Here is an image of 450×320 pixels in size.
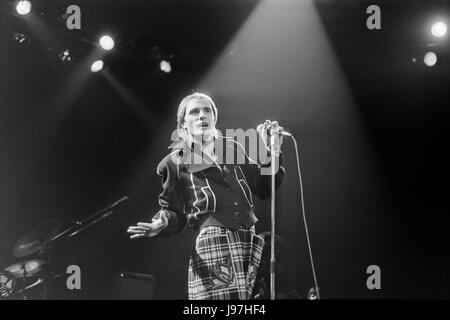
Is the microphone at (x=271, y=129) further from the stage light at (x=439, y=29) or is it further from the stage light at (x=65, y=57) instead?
the stage light at (x=65, y=57)

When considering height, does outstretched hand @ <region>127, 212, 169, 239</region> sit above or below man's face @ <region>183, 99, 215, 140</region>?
below

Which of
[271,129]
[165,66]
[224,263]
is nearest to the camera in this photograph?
[224,263]

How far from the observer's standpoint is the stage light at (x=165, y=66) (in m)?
3.51

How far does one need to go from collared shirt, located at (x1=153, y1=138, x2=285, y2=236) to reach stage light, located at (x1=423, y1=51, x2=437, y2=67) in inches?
40.8

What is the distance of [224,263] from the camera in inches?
125

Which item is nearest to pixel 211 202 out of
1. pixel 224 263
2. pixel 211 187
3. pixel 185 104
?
pixel 211 187

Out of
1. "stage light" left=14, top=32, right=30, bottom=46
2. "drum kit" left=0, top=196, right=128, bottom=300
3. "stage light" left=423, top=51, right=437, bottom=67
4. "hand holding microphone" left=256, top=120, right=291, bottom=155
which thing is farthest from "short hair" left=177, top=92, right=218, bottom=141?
"stage light" left=423, top=51, right=437, bottom=67

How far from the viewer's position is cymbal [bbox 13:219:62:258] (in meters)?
3.40

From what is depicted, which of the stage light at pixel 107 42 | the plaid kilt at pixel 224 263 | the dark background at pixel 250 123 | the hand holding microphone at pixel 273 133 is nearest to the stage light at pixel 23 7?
the dark background at pixel 250 123

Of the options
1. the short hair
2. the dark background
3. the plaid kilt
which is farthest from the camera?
the short hair

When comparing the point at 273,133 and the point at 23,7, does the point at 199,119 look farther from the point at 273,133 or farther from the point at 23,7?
the point at 23,7

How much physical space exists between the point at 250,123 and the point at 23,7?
1.48 metres

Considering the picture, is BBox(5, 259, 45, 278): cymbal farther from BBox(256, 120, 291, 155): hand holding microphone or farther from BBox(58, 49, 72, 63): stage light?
BBox(256, 120, 291, 155): hand holding microphone
